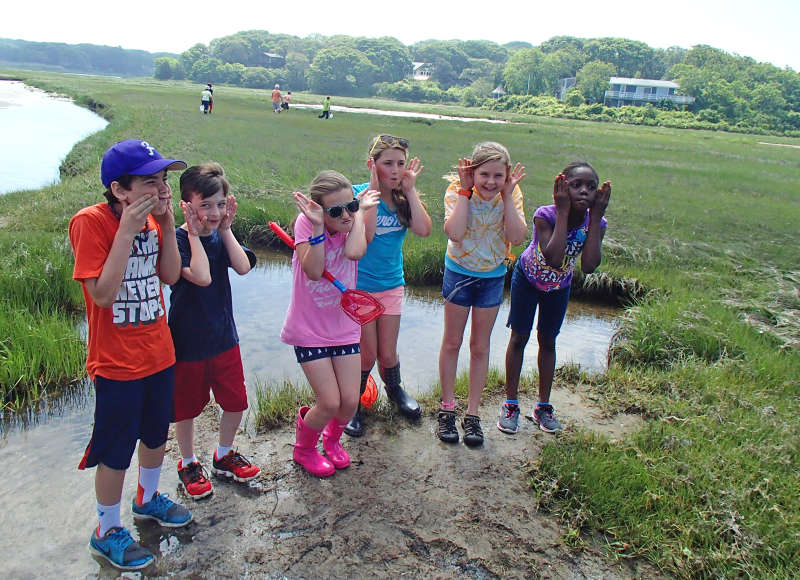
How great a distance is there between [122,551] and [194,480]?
0.61 meters

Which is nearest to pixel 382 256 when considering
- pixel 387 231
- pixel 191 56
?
pixel 387 231

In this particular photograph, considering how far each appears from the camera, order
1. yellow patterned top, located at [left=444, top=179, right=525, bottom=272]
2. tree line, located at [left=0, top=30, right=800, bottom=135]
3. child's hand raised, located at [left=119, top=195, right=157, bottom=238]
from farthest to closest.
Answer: tree line, located at [left=0, top=30, right=800, bottom=135]
yellow patterned top, located at [left=444, top=179, right=525, bottom=272]
child's hand raised, located at [left=119, top=195, right=157, bottom=238]

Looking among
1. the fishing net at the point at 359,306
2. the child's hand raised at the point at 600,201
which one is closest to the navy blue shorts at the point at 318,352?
the fishing net at the point at 359,306

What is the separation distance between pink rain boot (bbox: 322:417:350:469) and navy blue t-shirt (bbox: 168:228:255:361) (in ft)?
2.88

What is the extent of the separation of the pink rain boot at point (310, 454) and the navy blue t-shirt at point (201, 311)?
735 millimetres

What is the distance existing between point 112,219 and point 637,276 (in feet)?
23.5

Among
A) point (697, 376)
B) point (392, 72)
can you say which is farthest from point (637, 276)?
point (392, 72)

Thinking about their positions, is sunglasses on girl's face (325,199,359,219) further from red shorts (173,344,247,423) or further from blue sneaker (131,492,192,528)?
blue sneaker (131,492,192,528)

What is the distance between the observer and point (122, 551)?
2.70 meters

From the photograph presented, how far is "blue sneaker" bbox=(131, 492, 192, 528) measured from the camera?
9.87 ft

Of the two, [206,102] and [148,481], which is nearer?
[148,481]

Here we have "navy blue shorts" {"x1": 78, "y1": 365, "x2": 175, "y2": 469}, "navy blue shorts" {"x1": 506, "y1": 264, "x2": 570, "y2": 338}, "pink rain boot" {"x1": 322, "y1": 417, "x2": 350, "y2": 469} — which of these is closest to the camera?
"navy blue shorts" {"x1": 78, "y1": 365, "x2": 175, "y2": 469}

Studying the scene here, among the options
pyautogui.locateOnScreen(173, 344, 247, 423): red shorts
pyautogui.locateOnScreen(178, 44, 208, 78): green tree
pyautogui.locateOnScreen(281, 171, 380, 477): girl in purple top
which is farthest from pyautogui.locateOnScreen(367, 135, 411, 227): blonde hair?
pyautogui.locateOnScreen(178, 44, 208, 78): green tree

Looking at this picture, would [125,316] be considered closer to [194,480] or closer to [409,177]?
[194,480]
